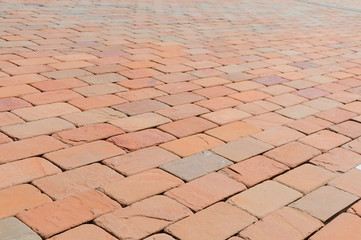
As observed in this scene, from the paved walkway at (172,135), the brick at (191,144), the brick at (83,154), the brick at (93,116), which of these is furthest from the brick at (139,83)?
the brick at (83,154)

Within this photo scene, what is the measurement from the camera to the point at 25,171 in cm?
254

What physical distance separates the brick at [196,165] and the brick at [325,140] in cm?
65

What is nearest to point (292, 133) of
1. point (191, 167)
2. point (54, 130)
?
point (191, 167)

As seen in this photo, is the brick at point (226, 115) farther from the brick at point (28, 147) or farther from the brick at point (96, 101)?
the brick at point (28, 147)

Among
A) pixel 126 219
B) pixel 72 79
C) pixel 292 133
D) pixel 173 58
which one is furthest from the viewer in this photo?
pixel 173 58

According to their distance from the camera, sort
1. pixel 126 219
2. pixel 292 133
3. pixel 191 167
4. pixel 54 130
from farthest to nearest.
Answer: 1. pixel 292 133
2. pixel 54 130
3. pixel 191 167
4. pixel 126 219

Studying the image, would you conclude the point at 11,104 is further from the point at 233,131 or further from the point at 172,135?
the point at 233,131

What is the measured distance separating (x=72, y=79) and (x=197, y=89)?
0.96 meters

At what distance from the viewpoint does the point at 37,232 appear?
6.72 ft

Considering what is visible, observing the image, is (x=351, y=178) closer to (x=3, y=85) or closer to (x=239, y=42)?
(x=3, y=85)

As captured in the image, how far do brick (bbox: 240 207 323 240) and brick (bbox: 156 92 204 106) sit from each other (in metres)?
1.53

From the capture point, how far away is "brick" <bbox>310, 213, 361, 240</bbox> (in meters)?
2.19

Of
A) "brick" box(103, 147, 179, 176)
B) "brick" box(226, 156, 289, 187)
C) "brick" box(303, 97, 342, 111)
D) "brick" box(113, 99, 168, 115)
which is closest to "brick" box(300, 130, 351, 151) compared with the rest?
"brick" box(226, 156, 289, 187)

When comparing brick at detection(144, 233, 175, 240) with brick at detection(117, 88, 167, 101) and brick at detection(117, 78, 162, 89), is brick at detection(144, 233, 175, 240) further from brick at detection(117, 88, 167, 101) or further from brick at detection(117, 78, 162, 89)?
brick at detection(117, 78, 162, 89)
